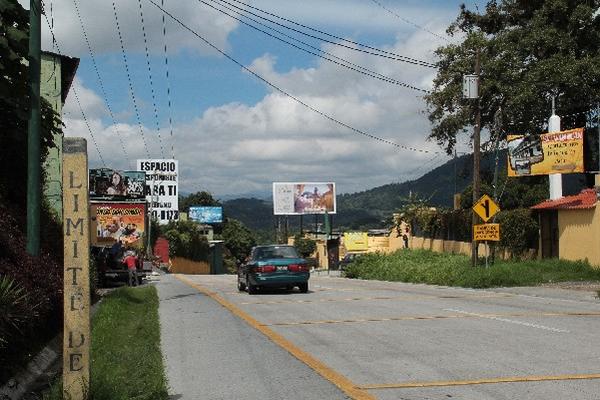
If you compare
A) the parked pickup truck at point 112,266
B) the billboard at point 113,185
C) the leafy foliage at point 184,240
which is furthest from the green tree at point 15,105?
the leafy foliage at point 184,240

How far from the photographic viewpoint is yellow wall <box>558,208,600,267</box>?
28.5 m

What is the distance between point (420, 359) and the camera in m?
10.0

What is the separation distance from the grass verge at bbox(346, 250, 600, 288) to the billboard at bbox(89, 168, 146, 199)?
94.3 ft

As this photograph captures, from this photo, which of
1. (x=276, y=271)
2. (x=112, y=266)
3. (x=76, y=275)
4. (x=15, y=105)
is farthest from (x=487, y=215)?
(x=76, y=275)

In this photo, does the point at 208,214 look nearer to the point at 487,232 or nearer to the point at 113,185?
the point at 113,185

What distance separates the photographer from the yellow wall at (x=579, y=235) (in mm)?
28484

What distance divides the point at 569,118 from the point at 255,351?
1403 inches

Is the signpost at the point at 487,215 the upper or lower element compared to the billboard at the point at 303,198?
lower

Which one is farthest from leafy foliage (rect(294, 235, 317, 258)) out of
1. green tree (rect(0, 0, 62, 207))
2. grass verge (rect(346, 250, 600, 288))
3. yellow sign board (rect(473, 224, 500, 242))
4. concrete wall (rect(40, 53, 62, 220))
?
green tree (rect(0, 0, 62, 207))

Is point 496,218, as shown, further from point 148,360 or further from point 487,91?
point 148,360

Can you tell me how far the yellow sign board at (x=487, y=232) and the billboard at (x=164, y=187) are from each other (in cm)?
6462

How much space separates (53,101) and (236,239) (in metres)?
101

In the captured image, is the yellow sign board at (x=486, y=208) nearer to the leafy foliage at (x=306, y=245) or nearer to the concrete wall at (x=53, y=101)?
the concrete wall at (x=53, y=101)

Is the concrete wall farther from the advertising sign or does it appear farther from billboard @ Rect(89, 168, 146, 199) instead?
the advertising sign
